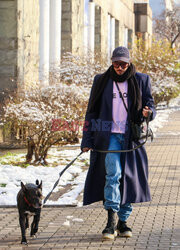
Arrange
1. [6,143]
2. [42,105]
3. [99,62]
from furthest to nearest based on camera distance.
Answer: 1. [99,62]
2. [6,143]
3. [42,105]

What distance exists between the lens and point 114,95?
18.8 ft

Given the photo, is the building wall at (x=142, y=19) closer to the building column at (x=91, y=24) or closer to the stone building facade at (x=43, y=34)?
the stone building facade at (x=43, y=34)

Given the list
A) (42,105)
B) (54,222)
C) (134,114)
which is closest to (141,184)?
(134,114)

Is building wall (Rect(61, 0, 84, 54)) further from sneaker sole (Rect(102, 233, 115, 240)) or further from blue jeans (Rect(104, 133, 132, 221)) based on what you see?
sneaker sole (Rect(102, 233, 115, 240))

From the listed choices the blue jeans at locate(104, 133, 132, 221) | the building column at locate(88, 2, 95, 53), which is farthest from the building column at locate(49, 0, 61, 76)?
the blue jeans at locate(104, 133, 132, 221)

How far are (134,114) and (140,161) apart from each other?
1.53 feet

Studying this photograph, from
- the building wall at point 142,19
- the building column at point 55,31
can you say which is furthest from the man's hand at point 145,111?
the building wall at point 142,19

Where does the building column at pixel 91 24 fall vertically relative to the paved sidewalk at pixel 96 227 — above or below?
above

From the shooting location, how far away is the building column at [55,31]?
746 inches

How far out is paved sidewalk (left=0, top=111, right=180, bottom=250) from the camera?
5.47 meters

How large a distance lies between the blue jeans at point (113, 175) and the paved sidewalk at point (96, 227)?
0.36 meters

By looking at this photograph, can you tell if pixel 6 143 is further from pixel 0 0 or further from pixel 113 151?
pixel 113 151

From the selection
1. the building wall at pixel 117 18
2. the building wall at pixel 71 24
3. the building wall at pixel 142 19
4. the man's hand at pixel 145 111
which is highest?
the building wall at pixel 142 19

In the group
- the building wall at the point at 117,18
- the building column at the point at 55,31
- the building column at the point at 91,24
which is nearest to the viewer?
the building column at the point at 55,31
